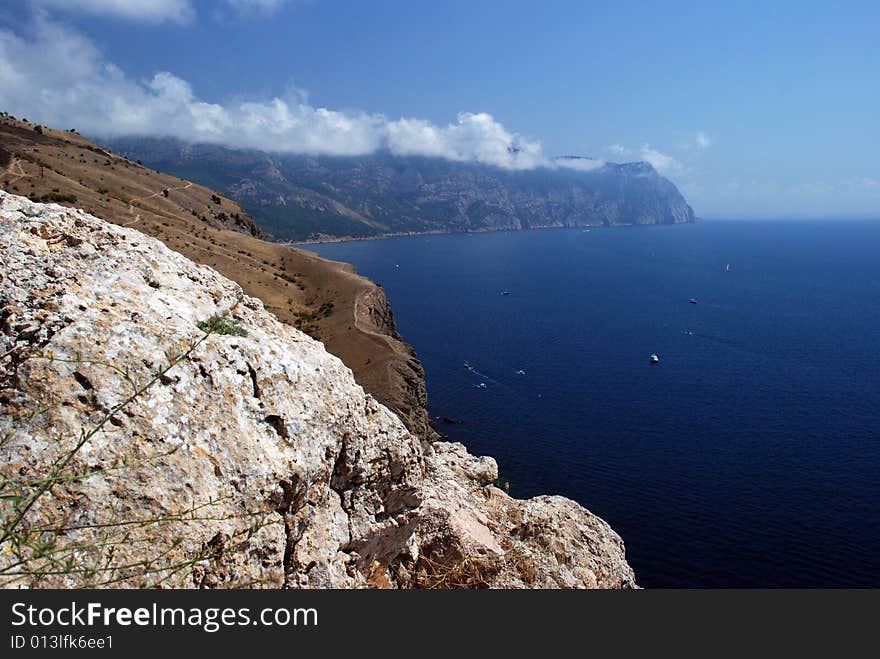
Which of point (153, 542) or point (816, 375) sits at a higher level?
point (153, 542)

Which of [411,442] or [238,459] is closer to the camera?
[238,459]

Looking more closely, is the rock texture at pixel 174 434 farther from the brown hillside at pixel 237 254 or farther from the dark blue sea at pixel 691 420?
the dark blue sea at pixel 691 420

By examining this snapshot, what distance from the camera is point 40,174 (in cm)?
8812

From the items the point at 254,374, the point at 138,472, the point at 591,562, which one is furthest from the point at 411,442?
the point at 591,562

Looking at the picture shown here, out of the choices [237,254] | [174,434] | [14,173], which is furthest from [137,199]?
[174,434]

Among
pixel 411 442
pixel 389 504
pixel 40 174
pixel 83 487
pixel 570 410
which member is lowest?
pixel 570 410

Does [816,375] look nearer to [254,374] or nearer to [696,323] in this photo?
[696,323]

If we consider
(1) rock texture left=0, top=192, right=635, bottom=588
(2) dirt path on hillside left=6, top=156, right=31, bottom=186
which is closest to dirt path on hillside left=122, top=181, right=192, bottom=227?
(2) dirt path on hillside left=6, top=156, right=31, bottom=186

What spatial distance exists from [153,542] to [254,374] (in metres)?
→ 3.91

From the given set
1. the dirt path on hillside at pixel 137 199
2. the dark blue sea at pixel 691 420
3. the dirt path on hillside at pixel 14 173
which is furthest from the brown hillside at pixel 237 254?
the dark blue sea at pixel 691 420

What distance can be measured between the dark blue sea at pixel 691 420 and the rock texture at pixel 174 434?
42535mm

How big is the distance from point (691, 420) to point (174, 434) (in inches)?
3080

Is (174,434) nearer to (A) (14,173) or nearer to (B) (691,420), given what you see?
(B) (691,420)

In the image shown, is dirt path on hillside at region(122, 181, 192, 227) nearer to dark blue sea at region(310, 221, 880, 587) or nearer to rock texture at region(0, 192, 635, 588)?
dark blue sea at region(310, 221, 880, 587)
